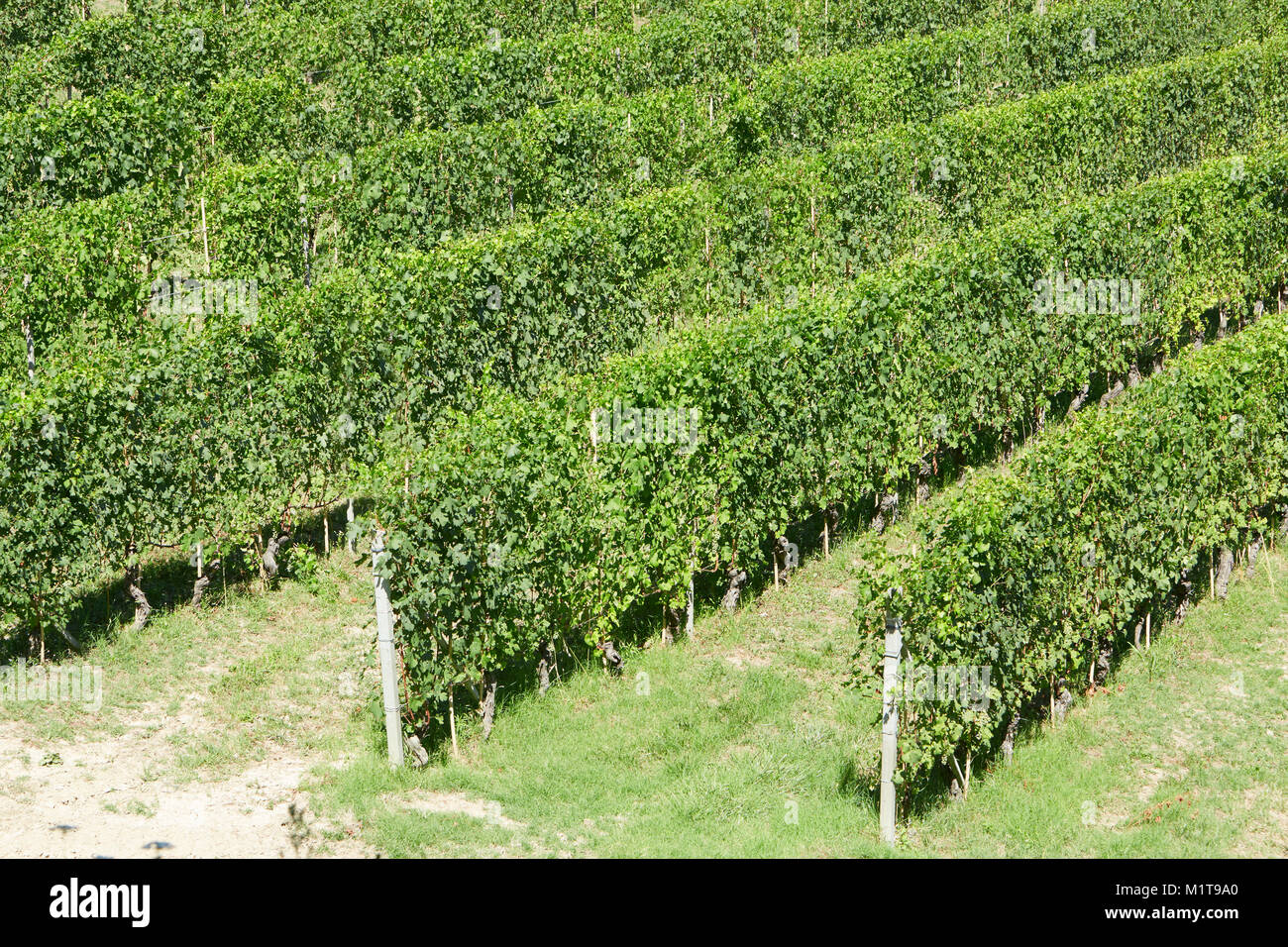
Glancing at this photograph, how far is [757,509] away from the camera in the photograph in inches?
598

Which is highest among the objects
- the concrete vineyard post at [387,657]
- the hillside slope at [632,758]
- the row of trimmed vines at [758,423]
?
the row of trimmed vines at [758,423]

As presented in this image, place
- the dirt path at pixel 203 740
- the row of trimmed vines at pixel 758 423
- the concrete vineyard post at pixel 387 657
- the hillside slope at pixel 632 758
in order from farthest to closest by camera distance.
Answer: the row of trimmed vines at pixel 758 423
the concrete vineyard post at pixel 387 657
the hillside slope at pixel 632 758
the dirt path at pixel 203 740

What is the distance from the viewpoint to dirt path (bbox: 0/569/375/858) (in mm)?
11273

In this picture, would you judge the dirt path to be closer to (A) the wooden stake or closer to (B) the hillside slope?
(B) the hillside slope

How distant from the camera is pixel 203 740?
1284cm

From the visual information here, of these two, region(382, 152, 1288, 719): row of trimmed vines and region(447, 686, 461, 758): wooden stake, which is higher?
region(382, 152, 1288, 719): row of trimmed vines

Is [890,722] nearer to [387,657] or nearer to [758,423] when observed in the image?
[387,657]

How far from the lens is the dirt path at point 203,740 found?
1127 centimetres

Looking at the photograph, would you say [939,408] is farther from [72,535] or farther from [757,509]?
[72,535]

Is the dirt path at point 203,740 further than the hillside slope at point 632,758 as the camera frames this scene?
No

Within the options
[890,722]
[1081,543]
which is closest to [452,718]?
[890,722]

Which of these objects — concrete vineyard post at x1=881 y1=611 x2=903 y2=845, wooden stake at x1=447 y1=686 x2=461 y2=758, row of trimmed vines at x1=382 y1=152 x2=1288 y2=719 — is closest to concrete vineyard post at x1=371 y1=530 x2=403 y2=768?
row of trimmed vines at x1=382 y1=152 x2=1288 y2=719

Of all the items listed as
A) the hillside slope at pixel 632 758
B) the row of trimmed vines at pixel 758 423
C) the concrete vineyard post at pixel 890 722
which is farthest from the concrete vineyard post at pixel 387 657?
the concrete vineyard post at pixel 890 722

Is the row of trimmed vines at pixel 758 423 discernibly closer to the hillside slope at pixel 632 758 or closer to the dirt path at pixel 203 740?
the hillside slope at pixel 632 758
